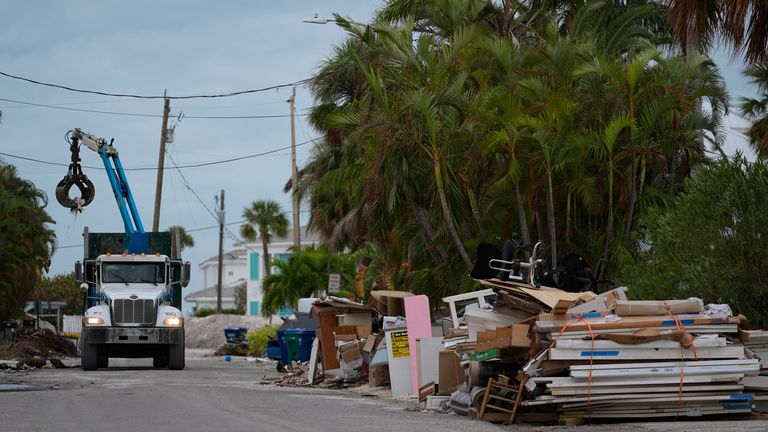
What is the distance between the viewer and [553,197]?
2417 centimetres

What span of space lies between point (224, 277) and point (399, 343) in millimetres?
96912

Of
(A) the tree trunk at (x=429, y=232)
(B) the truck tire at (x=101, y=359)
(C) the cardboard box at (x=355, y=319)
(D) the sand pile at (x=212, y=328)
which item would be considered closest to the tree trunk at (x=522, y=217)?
(A) the tree trunk at (x=429, y=232)

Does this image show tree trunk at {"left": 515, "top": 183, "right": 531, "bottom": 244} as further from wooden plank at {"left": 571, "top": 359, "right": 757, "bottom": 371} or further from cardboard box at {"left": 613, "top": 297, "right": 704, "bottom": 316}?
wooden plank at {"left": 571, "top": 359, "right": 757, "bottom": 371}

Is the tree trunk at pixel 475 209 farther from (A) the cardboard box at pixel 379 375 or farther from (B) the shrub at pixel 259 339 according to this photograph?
(B) the shrub at pixel 259 339

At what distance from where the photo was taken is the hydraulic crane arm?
2859 cm

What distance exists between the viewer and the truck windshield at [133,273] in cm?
2717

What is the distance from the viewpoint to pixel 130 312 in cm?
2633

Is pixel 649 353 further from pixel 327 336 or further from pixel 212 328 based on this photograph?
pixel 212 328

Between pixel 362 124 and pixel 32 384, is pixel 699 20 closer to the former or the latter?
pixel 362 124

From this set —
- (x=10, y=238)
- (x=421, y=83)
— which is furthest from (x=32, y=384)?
(x=10, y=238)

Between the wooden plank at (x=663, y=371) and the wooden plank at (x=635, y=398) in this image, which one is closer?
the wooden plank at (x=663, y=371)

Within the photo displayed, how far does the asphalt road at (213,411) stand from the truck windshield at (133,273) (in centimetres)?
540

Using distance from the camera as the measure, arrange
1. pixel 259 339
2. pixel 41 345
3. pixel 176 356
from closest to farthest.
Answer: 1. pixel 176 356
2. pixel 41 345
3. pixel 259 339

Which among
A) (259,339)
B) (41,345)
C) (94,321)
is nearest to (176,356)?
(94,321)
